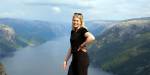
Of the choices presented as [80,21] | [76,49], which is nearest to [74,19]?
[80,21]

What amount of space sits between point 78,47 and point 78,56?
395 mm

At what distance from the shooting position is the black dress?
14.8 metres

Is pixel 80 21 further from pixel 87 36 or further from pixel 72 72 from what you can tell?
pixel 72 72

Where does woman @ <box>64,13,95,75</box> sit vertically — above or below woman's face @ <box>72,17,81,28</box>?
below

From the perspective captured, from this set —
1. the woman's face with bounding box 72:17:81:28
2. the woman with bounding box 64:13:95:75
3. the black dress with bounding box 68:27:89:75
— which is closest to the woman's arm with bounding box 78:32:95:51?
the woman with bounding box 64:13:95:75

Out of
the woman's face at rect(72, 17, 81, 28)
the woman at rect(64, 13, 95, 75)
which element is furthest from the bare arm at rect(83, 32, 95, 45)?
the woman's face at rect(72, 17, 81, 28)

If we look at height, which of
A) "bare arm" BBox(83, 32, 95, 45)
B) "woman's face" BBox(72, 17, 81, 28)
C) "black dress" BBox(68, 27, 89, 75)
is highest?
"woman's face" BBox(72, 17, 81, 28)

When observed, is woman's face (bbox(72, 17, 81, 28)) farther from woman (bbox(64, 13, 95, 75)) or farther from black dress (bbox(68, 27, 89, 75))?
black dress (bbox(68, 27, 89, 75))

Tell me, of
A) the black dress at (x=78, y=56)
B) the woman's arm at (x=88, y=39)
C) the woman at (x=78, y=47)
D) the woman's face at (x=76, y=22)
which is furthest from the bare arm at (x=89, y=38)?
the woman's face at (x=76, y=22)

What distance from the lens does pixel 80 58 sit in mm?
14836

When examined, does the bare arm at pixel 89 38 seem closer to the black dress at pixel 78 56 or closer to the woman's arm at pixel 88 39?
the woman's arm at pixel 88 39

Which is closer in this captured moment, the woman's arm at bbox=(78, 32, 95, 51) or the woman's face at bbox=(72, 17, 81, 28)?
the woman's arm at bbox=(78, 32, 95, 51)

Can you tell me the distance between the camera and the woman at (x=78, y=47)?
14703 millimetres

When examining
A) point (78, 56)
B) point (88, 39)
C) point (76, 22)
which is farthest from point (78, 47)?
point (76, 22)
